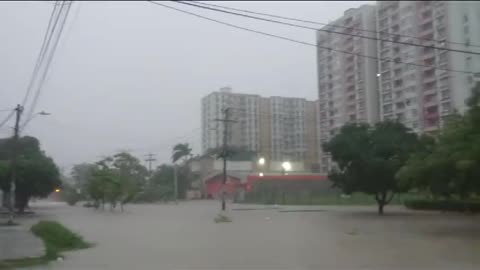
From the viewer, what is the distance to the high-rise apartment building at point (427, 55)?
482 inches

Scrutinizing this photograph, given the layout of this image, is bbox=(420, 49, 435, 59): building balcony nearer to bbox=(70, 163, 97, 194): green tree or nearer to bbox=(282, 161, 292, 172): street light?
bbox=(282, 161, 292, 172): street light

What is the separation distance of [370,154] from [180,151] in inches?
2299

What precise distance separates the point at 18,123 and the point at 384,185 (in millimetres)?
21544

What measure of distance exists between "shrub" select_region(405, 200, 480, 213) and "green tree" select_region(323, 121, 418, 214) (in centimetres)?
474

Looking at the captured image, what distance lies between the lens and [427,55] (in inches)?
599

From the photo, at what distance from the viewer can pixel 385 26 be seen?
1540cm

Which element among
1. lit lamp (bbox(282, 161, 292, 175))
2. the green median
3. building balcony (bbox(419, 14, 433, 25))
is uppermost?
building balcony (bbox(419, 14, 433, 25))

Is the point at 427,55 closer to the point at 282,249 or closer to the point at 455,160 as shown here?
the point at 455,160

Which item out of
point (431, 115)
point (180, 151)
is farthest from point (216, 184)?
point (431, 115)

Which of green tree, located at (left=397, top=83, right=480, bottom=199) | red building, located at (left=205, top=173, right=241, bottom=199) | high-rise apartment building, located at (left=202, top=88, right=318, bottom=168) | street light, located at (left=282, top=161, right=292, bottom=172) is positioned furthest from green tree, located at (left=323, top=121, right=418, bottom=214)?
red building, located at (left=205, top=173, right=241, bottom=199)

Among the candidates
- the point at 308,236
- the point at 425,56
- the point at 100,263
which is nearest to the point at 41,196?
the point at 308,236

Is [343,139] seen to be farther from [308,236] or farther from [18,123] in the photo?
[18,123]

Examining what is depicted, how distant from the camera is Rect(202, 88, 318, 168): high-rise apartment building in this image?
4259cm

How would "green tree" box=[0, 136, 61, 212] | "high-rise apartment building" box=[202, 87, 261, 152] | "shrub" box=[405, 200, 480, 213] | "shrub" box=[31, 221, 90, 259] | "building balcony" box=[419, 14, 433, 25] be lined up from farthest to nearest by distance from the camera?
"high-rise apartment building" box=[202, 87, 261, 152]
"green tree" box=[0, 136, 61, 212]
"shrub" box=[405, 200, 480, 213]
"shrub" box=[31, 221, 90, 259]
"building balcony" box=[419, 14, 433, 25]
